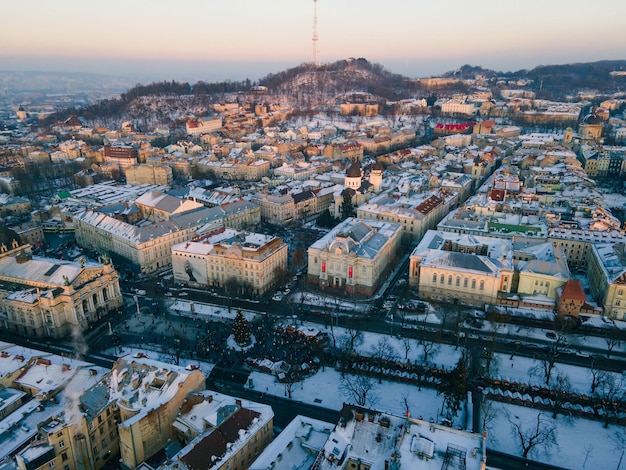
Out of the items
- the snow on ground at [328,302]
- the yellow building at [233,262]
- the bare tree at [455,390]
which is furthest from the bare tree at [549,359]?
the yellow building at [233,262]

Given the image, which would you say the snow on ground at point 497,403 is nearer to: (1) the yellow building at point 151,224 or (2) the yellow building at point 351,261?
(2) the yellow building at point 351,261

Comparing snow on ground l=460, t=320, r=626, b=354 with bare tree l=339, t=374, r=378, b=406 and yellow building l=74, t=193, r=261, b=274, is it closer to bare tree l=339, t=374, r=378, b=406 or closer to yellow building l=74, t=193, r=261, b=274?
bare tree l=339, t=374, r=378, b=406

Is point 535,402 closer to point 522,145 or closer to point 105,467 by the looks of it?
point 105,467

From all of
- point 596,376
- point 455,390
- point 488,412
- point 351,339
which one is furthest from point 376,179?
point 455,390

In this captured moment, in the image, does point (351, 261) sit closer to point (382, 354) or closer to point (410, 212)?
point (382, 354)

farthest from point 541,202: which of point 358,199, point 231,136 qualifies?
point 231,136

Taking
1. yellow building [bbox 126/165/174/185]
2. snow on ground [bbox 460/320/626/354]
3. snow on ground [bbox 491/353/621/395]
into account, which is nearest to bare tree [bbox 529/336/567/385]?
snow on ground [bbox 491/353/621/395]
